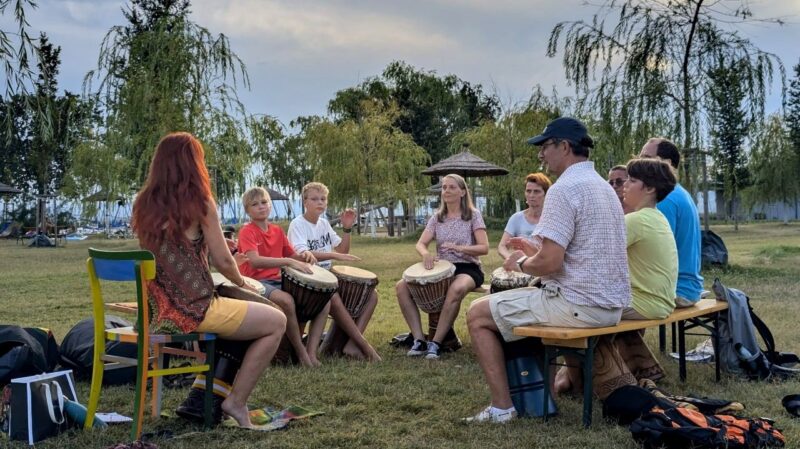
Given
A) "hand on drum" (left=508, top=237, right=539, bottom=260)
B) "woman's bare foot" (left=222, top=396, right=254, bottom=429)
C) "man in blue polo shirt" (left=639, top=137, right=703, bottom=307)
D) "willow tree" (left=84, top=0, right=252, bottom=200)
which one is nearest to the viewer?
"woman's bare foot" (left=222, top=396, right=254, bottom=429)

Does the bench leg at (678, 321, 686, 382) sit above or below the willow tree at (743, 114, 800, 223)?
below

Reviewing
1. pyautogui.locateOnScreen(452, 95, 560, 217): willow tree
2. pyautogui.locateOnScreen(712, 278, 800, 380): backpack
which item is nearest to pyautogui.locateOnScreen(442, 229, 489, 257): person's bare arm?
pyautogui.locateOnScreen(712, 278, 800, 380): backpack

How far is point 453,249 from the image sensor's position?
21.7 feet

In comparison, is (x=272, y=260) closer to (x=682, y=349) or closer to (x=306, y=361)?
(x=306, y=361)

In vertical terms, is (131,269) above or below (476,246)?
above

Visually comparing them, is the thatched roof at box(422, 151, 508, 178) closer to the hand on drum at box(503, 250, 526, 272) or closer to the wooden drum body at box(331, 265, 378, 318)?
the wooden drum body at box(331, 265, 378, 318)

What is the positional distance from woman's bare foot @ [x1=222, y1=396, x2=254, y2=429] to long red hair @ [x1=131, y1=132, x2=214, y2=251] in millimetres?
911

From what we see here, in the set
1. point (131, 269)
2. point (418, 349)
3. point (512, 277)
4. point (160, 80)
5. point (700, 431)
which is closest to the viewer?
point (700, 431)

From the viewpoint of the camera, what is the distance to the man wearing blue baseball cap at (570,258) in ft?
12.9

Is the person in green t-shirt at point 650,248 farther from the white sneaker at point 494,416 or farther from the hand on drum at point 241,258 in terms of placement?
the hand on drum at point 241,258

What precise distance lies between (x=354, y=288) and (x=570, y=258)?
2.65 m

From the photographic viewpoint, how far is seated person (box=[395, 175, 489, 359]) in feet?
20.9

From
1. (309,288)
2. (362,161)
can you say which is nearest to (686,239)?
(309,288)

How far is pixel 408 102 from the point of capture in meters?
47.8
